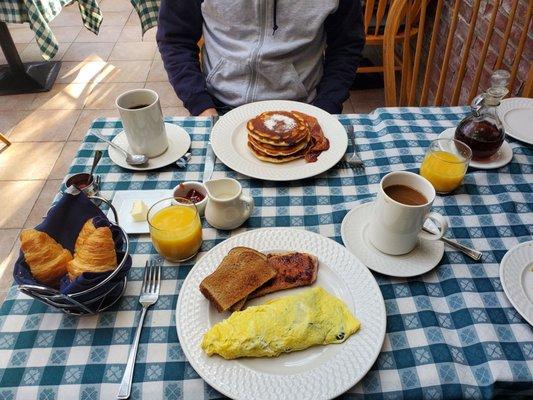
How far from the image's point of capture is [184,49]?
155cm

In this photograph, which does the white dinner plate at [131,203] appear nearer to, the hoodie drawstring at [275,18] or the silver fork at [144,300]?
the silver fork at [144,300]

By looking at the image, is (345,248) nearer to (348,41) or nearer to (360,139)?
(360,139)

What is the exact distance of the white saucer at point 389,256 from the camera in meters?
0.81

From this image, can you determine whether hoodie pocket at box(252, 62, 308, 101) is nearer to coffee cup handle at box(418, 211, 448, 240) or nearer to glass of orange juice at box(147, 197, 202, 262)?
glass of orange juice at box(147, 197, 202, 262)

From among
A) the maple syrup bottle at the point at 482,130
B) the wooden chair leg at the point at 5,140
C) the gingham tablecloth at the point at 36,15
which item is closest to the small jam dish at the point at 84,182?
the maple syrup bottle at the point at 482,130

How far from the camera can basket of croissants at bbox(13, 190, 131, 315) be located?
658 millimetres

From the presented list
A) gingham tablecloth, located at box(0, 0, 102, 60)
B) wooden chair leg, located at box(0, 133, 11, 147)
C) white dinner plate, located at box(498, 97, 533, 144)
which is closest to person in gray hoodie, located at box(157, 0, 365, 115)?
white dinner plate, located at box(498, 97, 533, 144)

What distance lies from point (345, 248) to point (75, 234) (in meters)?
0.55

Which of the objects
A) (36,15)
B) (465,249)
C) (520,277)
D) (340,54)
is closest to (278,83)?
(340,54)

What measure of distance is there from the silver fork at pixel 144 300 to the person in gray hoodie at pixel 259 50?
0.80 metres

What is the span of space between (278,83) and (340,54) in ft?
0.98

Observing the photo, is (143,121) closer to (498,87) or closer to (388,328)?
(388,328)

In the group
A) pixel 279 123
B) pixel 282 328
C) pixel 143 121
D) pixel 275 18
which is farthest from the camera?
pixel 275 18

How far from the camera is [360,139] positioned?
1.16 metres
